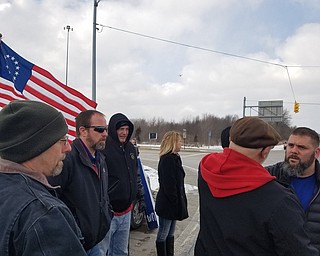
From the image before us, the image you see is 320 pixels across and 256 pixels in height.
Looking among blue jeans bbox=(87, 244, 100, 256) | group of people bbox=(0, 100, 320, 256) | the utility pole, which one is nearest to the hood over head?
group of people bbox=(0, 100, 320, 256)

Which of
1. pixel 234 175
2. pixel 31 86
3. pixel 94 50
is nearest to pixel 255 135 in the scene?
pixel 234 175

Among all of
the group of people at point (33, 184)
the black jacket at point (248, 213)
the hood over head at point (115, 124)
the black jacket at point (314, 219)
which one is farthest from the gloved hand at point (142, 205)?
the group of people at point (33, 184)

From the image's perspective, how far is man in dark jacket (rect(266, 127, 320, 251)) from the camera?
2.49 metres

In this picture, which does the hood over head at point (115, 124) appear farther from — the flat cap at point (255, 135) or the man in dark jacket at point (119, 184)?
the flat cap at point (255, 135)

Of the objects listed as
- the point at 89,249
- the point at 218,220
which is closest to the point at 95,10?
the point at 89,249

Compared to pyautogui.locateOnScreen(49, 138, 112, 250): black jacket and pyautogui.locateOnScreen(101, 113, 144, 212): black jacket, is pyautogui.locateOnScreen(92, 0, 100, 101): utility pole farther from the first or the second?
pyautogui.locateOnScreen(49, 138, 112, 250): black jacket

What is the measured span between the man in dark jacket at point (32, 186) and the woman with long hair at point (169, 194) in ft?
9.39

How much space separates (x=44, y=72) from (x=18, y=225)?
3649 mm

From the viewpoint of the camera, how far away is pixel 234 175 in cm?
191

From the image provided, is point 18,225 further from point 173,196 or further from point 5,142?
point 173,196

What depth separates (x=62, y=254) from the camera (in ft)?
4.07

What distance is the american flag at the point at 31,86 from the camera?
13.6 feet

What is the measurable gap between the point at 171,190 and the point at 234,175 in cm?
255

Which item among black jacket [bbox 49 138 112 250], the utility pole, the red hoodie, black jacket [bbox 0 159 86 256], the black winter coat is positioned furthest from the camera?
the utility pole
